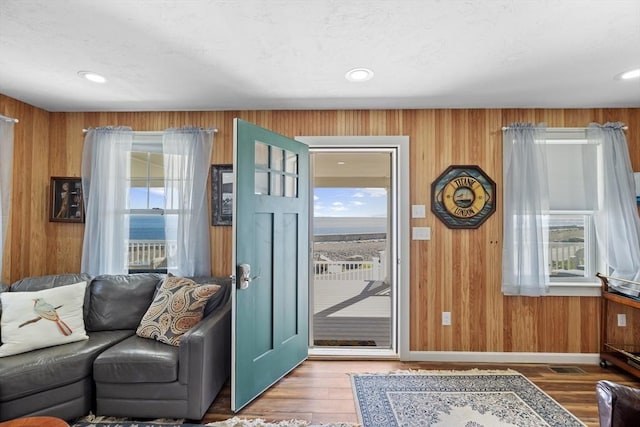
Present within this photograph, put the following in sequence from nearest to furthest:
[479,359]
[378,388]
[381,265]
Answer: [378,388]
[479,359]
[381,265]

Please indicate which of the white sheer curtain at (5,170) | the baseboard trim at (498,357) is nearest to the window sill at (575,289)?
the baseboard trim at (498,357)

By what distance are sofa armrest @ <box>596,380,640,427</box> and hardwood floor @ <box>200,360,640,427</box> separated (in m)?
1.06

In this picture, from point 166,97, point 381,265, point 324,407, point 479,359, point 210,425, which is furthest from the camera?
point 381,265

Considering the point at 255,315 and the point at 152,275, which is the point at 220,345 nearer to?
the point at 255,315

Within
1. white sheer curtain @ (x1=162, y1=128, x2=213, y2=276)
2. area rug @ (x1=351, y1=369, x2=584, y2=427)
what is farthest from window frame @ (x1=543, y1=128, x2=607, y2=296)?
white sheer curtain @ (x1=162, y1=128, x2=213, y2=276)

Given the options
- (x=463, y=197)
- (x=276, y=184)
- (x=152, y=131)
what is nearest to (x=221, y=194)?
(x=276, y=184)

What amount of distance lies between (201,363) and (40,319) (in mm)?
1256

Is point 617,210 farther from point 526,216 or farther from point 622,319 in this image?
point 622,319

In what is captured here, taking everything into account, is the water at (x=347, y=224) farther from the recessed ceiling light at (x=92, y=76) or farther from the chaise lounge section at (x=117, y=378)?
the recessed ceiling light at (x=92, y=76)

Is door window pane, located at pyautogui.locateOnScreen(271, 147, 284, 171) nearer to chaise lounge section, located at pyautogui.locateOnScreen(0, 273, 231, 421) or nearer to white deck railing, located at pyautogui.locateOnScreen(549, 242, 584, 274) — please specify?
chaise lounge section, located at pyautogui.locateOnScreen(0, 273, 231, 421)

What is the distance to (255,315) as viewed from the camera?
2426 millimetres

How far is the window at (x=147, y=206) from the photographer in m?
3.12

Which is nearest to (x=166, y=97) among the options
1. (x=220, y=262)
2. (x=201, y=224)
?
(x=201, y=224)

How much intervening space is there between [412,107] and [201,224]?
2.32 meters
